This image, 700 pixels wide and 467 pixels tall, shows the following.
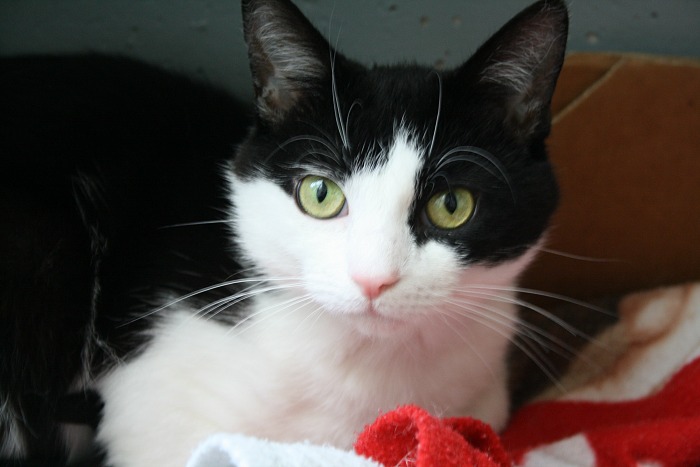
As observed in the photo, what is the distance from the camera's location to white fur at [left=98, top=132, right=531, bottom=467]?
1.04 m

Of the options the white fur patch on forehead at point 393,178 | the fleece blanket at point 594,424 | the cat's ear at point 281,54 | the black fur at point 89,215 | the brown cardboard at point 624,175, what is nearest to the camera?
the fleece blanket at point 594,424

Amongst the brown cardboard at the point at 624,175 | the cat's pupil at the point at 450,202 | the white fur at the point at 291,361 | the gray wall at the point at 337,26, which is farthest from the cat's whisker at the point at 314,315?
the gray wall at the point at 337,26

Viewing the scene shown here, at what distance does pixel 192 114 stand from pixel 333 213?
592 millimetres

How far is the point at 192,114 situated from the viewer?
147 cm

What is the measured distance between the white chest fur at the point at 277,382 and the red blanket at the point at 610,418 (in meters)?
0.16

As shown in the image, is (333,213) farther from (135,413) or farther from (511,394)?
(511,394)

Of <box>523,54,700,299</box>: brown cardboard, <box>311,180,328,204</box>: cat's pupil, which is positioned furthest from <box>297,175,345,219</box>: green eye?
<box>523,54,700,299</box>: brown cardboard

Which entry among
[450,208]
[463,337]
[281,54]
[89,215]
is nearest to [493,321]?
[463,337]

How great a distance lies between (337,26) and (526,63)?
703 mm

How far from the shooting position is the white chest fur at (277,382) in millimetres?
1154

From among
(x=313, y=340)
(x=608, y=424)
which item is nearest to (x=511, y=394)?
(x=608, y=424)

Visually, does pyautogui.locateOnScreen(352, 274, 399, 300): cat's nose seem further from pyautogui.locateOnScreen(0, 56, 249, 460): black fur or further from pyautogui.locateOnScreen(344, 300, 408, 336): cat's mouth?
pyautogui.locateOnScreen(0, 56, 249, 460): black fur

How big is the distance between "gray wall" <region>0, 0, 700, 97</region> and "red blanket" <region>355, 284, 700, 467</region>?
0.64 m

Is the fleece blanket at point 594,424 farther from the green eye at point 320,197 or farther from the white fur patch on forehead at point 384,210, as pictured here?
the green eye at point 320,197
